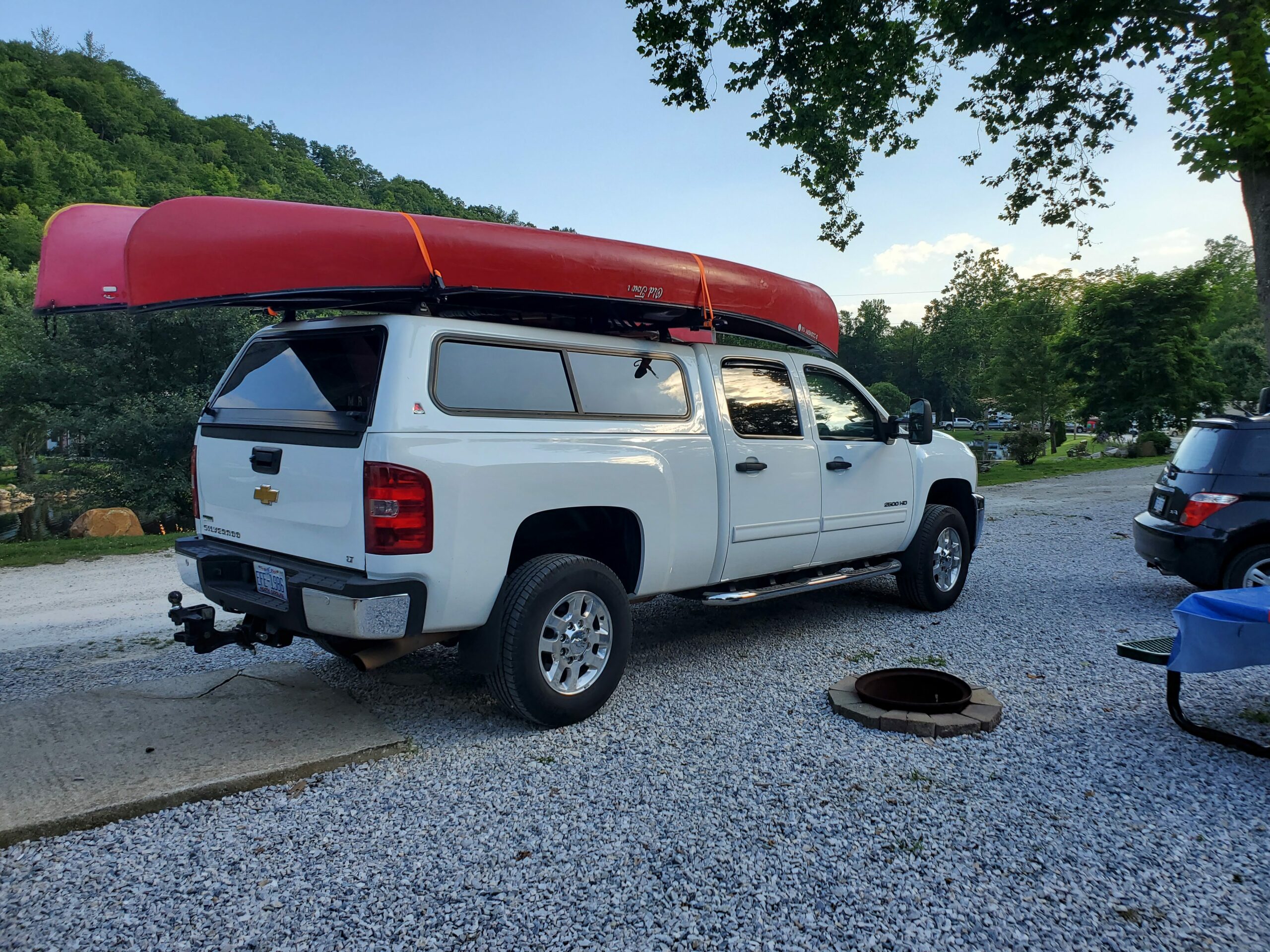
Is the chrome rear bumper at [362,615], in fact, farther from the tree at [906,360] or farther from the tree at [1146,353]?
the tree at [906,360]

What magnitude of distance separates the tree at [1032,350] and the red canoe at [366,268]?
133 ft

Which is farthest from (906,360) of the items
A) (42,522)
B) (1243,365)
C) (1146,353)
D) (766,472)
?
(766,472)

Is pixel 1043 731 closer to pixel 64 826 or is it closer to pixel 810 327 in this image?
pixel 810 327

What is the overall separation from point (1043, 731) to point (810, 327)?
9.60 feet

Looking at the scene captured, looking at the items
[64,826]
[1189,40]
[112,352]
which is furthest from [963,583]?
[112,352]

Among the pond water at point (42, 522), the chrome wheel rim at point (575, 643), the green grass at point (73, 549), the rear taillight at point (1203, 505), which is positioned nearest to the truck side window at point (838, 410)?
the chrome wheel rim at point (575, 643)

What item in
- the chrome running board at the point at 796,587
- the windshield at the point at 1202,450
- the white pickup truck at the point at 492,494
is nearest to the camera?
the white pickup truck at the point at 492,494

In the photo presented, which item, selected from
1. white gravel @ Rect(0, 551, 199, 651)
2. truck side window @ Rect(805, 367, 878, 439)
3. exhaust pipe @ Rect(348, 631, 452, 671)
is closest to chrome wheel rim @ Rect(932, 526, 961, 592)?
truck side window @ Rect(805, 367, 878, 439)

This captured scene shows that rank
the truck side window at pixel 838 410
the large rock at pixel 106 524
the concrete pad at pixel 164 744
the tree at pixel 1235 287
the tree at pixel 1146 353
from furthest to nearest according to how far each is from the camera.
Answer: the tree at pixel 1235 287 < the tree at pixel 1146 353 < the large rock at pixel 106 524 < the truck side window at pixel 838 410 < the concrete pad at pixel 164 744

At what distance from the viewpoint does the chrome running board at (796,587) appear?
4.88 meters

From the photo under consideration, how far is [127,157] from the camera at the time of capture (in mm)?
61312

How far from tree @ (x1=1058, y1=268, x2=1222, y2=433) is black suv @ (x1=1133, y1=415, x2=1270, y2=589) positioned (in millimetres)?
29055

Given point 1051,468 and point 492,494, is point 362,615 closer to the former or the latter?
point 492,494

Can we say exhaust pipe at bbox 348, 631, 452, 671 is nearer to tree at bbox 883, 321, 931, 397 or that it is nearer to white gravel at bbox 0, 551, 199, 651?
white gravel at bbox 0, 551, 199, 651
